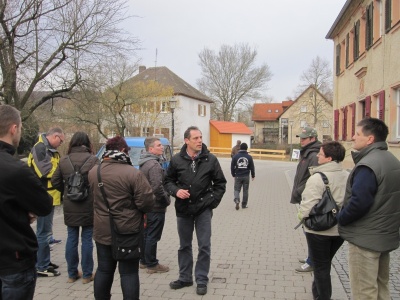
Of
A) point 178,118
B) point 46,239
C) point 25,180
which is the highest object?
point 178,118

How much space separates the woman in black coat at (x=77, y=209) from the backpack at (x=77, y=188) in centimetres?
3

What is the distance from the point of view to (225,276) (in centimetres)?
537

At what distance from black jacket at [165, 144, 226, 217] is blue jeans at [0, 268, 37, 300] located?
2.19 metres

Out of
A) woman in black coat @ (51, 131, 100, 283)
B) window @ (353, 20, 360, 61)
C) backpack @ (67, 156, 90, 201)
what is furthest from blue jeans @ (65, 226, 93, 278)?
window @ (353, 20, 360, 61)

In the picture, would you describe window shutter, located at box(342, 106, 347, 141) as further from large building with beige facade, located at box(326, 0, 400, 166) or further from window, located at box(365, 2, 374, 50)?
window, located at box(365, 2, 374, 50)

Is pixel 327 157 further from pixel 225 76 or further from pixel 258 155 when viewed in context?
pixel 225 76

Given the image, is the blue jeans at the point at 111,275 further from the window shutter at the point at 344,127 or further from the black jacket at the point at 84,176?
the window shutter at the point at 344,127

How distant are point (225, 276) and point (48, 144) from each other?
2983mm

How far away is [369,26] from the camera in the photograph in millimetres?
14266

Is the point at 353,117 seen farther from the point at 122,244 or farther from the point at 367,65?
the point at 122,244

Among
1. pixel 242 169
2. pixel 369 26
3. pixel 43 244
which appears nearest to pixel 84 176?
pixel 43 244

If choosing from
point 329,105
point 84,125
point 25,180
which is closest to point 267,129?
point 329,105

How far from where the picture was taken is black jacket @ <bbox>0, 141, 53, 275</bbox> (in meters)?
2.57

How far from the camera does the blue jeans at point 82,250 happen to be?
4949 millimetres
